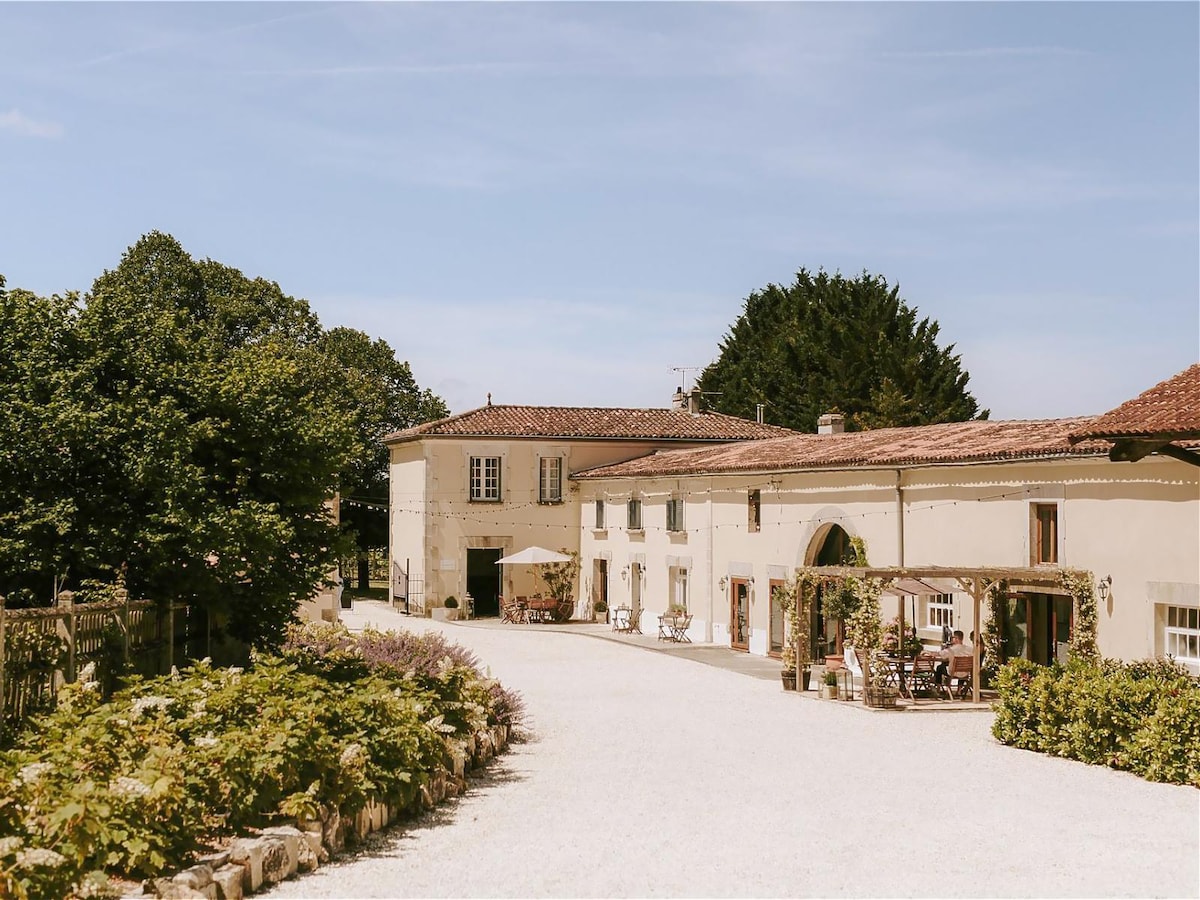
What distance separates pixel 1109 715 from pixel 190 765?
9.95m

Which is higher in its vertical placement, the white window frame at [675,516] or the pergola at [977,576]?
the white window frame at [675,516]

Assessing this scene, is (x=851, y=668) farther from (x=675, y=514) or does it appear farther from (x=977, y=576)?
(x=675, y=514)

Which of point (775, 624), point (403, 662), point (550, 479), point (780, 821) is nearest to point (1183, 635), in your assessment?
point (780, 821)

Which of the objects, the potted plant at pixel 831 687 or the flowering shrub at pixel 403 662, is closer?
the flowering shrub at pixel 403 662

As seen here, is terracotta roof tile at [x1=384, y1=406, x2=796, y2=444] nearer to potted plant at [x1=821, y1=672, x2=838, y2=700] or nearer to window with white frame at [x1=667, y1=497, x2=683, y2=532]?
window with white frame at [x1=667, y1=497, x2=683, y2=532]

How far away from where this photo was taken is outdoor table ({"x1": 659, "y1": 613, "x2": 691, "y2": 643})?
31.9 meters

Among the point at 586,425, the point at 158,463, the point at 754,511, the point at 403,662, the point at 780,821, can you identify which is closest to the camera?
the point at 780,821

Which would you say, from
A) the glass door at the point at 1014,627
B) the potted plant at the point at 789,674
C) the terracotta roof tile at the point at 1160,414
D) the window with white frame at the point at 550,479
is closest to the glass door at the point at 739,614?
the potted plant at the point at 789,674

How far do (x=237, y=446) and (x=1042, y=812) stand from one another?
9617mm

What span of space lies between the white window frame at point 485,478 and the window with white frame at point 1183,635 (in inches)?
967

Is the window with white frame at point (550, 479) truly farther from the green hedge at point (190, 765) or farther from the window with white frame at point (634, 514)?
the green hedge at point (190, 765)

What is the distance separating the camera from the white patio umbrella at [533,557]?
37938 millimetres

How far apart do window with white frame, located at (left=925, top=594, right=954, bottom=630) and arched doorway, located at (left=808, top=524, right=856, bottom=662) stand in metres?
3.08

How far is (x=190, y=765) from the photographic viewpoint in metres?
9.25
